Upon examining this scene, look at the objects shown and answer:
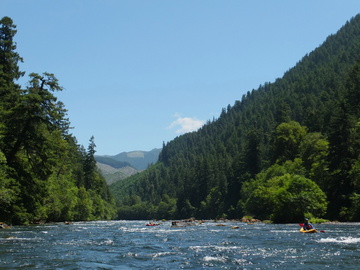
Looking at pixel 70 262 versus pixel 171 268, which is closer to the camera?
pixel 171 268

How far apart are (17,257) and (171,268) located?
7.58 meters

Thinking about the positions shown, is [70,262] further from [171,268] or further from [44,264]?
[171,268]

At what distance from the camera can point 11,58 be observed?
186 ft

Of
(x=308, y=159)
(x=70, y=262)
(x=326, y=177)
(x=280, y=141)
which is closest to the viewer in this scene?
(x=70, y=262)

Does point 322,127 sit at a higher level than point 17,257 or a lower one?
higher

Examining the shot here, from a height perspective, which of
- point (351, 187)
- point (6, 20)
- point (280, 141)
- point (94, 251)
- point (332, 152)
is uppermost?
point (6, 20)

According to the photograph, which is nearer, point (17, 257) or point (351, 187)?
point (17, 257)

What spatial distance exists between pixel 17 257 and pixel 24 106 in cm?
2427

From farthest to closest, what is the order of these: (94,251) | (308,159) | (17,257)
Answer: (308,159) → (94,251) → (17,257)

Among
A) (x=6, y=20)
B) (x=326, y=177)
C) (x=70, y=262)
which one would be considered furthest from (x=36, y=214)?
(x=326, y=177)

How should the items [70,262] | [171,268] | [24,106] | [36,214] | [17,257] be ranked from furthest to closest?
[36,214] < [24,106] < [17,257] < [70,262] < [171,268]

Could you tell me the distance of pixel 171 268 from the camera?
51.1ft

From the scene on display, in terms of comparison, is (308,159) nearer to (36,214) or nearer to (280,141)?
(280,141)

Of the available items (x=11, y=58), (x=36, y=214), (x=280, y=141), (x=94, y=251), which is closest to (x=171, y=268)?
(x=94, y=251)
